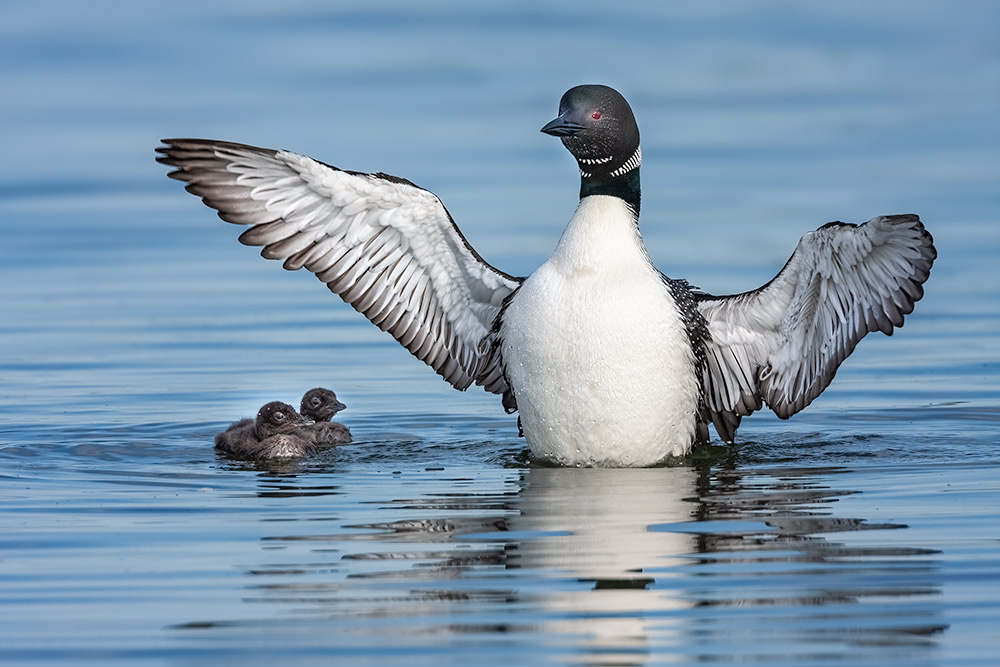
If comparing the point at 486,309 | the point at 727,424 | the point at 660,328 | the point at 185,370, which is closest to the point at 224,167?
the point at 486,309

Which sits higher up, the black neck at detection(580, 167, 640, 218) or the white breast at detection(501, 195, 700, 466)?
the black neck at detection(580, 167, 640, 218)

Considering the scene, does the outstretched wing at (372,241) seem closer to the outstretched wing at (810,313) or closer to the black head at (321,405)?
the black head at (321,405)

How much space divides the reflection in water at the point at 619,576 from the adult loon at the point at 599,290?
1018 mm

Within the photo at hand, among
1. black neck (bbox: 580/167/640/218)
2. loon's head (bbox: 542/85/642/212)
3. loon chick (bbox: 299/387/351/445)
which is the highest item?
→ loon's head (bbox: 542/85/642/212)

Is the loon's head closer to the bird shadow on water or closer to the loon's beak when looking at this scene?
the loon's beak

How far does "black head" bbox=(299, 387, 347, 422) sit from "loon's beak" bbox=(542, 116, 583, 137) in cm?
306

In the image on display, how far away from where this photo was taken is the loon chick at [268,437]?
11.3m

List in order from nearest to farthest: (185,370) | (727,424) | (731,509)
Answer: (731,509), (727,424), (185,370)

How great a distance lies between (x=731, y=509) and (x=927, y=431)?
335 centimetres

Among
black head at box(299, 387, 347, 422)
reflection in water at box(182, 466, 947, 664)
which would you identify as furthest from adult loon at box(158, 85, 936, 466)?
black head at box(299, 387, 347, 422)

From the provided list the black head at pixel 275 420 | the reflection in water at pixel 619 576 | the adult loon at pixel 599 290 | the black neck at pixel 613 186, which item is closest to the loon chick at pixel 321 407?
the black head at pixel 275 420

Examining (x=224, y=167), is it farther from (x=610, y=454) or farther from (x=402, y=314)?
(x=610, y=454)

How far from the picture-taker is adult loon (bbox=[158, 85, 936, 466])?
10266 millimetres

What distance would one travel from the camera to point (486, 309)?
11727 mm
